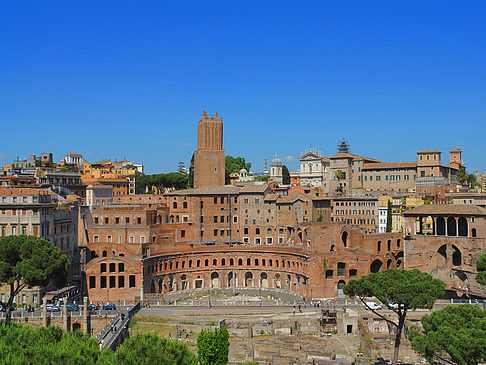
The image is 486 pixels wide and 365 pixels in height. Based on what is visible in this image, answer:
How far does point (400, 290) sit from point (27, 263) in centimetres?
3096

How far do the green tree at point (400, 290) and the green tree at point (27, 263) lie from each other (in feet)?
85.0

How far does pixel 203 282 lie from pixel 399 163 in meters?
55.0

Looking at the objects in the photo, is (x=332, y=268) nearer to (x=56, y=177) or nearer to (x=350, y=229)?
(x=350, y=229)

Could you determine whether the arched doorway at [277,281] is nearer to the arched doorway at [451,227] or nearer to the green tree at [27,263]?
the arched doorway at [451,227]

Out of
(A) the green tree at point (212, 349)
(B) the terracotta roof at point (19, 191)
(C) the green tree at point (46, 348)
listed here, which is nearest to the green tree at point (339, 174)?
(B) the terracotta roof at point (19, 191)

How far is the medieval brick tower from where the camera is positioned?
89875mm

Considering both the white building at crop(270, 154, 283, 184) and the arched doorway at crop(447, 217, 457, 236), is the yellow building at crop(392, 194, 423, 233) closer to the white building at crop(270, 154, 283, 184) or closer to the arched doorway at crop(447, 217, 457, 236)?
the arched doorway at crop(447, 217, 457, 236)

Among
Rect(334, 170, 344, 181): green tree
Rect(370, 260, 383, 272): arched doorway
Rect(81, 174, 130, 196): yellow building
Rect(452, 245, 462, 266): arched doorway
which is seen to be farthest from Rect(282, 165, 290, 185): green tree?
Rect(452, 245, 462, 266): arched doorway

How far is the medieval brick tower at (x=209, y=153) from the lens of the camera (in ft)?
295

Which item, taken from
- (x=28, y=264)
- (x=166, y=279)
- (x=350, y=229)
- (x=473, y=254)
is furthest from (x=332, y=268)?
(x=28, y=264)

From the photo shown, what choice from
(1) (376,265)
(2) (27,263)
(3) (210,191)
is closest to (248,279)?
(3) (210,191)

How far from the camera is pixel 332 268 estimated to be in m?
65.6

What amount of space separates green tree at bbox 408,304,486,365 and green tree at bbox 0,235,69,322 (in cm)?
3053

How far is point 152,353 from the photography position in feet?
106
